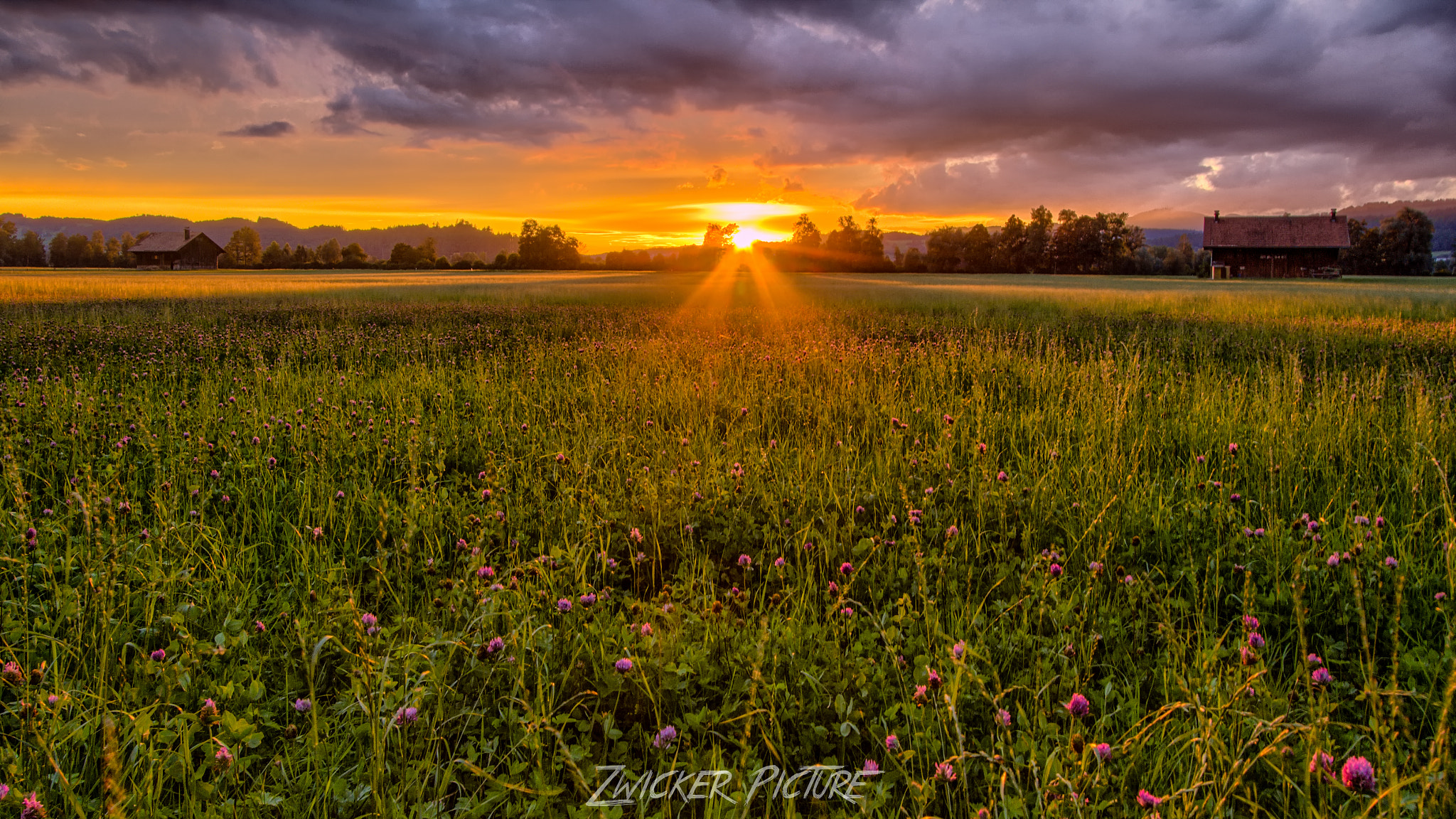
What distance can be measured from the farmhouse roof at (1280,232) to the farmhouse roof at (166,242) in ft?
443

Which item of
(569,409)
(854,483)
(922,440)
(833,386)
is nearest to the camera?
(854,483)

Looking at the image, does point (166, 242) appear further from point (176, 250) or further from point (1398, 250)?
point (1398, 250)

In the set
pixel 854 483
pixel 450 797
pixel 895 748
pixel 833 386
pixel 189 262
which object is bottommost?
pixel 450 797

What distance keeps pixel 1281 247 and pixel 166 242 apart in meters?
148

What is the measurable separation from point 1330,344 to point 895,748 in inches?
538

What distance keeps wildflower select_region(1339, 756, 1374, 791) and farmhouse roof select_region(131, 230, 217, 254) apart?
12866 centimetres

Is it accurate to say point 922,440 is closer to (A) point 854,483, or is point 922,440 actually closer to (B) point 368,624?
(A) point 854,483

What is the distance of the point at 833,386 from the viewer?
23.7 feet

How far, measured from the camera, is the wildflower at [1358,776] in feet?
4.96

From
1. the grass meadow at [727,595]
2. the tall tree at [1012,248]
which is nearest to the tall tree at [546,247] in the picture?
the tall tree at [1012,248]

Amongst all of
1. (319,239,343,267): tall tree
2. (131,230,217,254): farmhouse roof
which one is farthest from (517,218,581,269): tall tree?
(131,230,217,254): farmhouse roof

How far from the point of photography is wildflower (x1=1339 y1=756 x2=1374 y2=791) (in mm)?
1511

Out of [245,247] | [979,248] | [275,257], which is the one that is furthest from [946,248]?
[245,247]

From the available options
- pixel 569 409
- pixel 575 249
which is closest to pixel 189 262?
pixel 575 249
